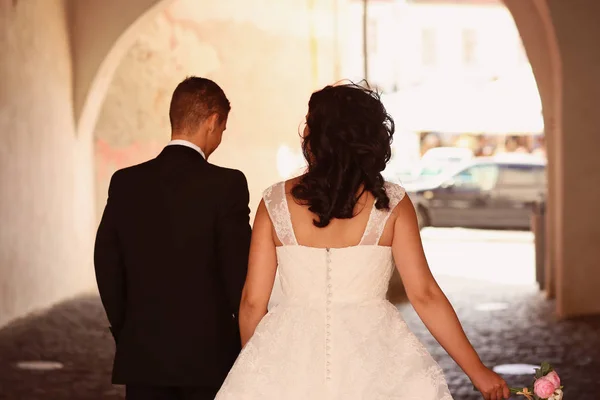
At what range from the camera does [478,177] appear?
20.7m

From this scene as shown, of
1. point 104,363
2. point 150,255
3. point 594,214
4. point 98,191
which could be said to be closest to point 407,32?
point 98,191

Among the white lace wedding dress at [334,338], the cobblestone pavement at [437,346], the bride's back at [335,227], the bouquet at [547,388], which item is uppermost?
the bride's back at [335,227]

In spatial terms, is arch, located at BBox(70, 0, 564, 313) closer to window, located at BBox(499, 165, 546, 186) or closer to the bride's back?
the bride's back

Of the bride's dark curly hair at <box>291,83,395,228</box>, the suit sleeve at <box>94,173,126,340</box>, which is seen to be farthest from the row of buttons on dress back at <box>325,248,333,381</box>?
the suit sleeve at <box>94,173,126,340</box>

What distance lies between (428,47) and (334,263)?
35211 millimetres

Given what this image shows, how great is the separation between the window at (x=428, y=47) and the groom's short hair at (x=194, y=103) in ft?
113

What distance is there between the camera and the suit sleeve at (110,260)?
10.9 feet

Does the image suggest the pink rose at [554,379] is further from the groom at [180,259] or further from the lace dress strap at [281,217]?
the groom at [180,259]

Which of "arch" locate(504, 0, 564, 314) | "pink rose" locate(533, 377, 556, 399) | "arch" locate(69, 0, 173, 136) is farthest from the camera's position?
"arch" locate(69, 0, 173, 136)

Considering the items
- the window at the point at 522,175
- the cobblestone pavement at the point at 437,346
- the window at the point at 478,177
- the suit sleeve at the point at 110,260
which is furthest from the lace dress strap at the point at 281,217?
the window at the point at 522,175

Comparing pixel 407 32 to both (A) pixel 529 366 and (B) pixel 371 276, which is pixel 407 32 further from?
(B) pixel 371 276

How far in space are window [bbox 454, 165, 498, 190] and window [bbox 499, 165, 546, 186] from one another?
17cm

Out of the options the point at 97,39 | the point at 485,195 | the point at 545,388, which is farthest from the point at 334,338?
the point at 485,195

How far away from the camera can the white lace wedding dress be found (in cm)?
285
